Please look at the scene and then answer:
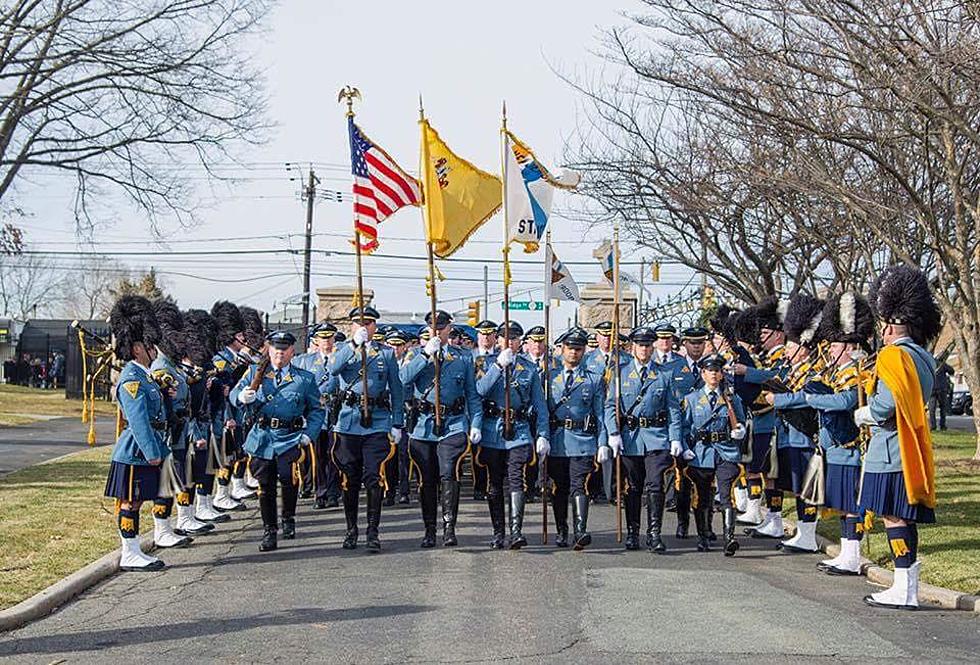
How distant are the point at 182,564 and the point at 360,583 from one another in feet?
6.36

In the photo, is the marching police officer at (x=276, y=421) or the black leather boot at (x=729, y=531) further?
A: the black leather boot at (x=729, y=531)

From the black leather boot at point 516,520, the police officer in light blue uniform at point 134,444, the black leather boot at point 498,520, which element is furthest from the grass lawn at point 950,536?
the police officer in light blue uniform at point 134,444

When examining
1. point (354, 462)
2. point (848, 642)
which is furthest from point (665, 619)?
point (354, 462)

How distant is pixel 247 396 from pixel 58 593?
259 cm

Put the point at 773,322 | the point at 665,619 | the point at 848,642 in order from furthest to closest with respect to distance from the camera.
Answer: the point at 773,322 → the point at 665,619 → the point at 848,642

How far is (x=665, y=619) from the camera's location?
26.2 ft

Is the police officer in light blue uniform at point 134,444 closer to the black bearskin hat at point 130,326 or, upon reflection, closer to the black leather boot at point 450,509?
the black bearskin hat at point 130,326

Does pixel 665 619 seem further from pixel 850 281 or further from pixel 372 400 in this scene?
pixel 850 281

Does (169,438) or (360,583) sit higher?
(169,438)

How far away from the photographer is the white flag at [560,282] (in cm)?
1287

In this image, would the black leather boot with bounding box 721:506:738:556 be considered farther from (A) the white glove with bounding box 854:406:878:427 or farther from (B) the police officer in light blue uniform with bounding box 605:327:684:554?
(A) the white glove with bounding box 854:406:878:427

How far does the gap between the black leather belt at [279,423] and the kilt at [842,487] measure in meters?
4.66

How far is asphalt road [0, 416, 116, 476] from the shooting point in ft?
63.4

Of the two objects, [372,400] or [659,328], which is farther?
[659,328]
